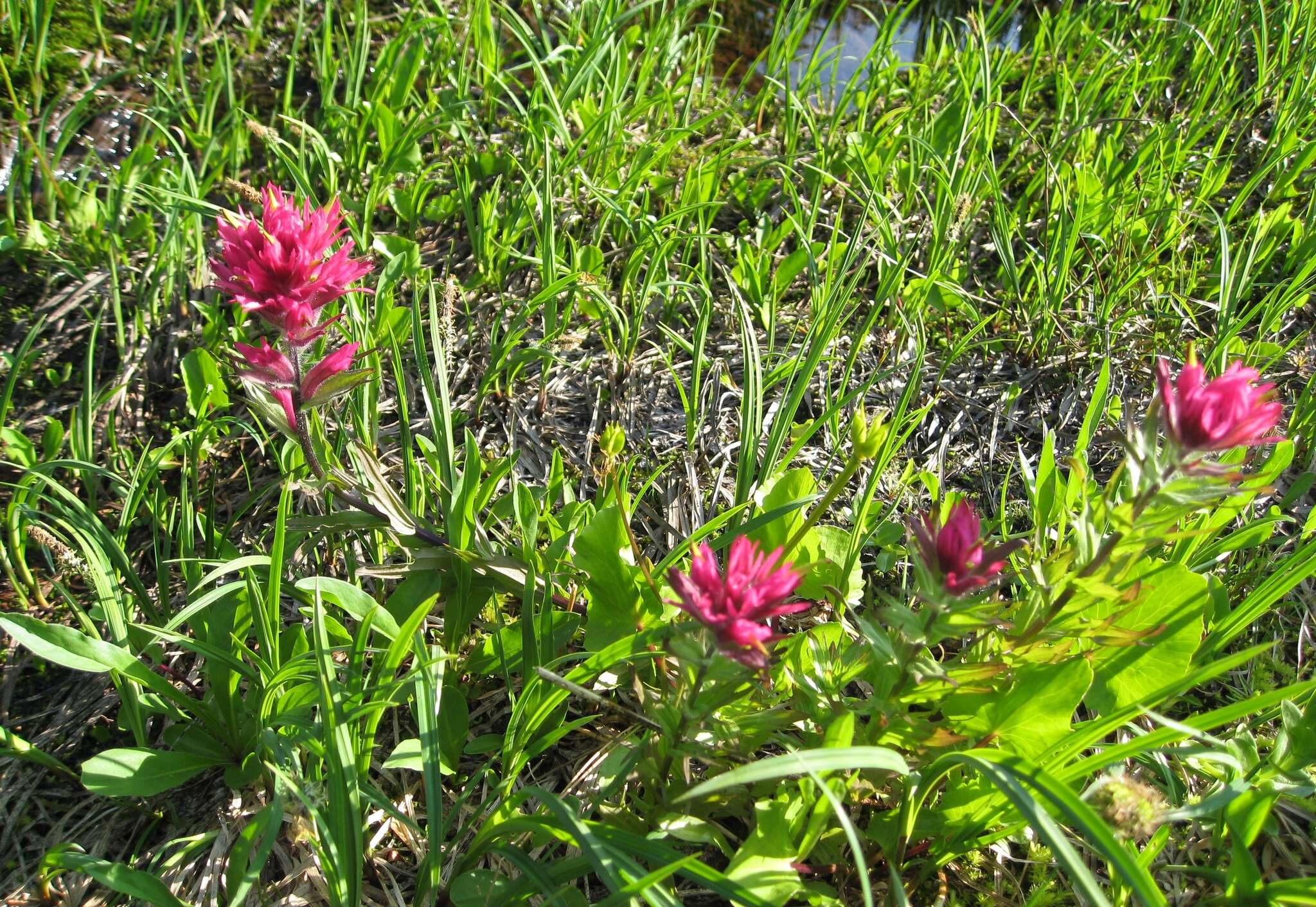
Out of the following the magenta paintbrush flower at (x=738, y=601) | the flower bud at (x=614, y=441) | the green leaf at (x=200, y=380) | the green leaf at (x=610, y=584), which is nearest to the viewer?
the magenta paintbrush flower at (x=738, y=601)

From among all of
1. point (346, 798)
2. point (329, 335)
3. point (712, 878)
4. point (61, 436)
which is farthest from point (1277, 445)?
point (61, 436)

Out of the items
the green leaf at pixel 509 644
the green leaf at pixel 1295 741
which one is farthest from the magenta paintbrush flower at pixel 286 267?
the green leaf at pixel 1295 741

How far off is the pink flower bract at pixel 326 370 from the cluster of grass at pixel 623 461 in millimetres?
162

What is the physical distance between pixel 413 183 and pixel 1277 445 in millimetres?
2476

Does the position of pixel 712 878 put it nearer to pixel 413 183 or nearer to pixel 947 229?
pixel 947 229

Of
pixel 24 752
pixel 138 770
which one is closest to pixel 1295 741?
pixel 138 770

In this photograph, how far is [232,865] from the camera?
1414 mm

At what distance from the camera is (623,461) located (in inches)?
92.6

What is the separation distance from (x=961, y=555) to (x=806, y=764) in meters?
0.37

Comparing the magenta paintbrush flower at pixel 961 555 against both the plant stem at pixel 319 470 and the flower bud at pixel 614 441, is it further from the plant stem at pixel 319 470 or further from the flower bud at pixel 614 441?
the plant stem at pixel 319 470

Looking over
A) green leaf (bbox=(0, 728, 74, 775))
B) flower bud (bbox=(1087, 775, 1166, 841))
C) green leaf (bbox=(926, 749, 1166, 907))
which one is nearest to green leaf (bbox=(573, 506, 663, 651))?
green leaf (bbox=(926, 749, 1166, 907))

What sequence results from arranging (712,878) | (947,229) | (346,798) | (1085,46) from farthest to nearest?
(1085,46) < (947,229) < (346,798) < (712,878)

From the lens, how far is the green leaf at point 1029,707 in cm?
147

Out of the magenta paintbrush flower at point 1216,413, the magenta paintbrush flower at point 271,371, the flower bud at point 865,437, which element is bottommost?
the magenta paintbrush flower at point 271,371
